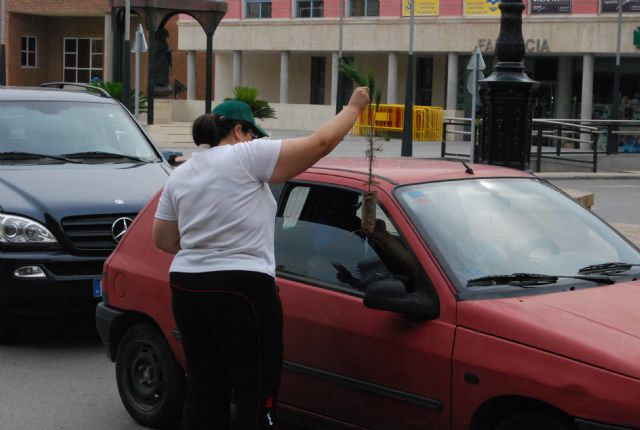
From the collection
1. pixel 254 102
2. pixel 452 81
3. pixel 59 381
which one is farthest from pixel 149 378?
pixel 452 81

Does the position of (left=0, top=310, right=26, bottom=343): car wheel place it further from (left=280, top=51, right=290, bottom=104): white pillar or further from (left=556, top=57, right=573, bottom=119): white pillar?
(left=280, top=51, right=290, bottom=104): white pillar

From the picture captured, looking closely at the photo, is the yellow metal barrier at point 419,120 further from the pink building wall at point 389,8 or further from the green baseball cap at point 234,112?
the green baseball cap at point 234,112

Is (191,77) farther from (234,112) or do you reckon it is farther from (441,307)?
(441,307)

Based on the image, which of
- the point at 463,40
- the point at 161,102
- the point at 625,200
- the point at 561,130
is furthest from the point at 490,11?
the point at 625,200

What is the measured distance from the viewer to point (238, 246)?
4.50 m

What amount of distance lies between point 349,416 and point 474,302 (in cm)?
83

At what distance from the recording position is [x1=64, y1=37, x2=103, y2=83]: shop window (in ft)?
225

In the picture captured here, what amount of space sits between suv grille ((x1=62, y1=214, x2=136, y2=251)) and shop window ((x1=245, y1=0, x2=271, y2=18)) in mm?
47786

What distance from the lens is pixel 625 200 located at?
842 inches

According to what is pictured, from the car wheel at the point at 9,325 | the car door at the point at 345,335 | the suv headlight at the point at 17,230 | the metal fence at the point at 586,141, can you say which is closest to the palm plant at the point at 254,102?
the metal fence at the point at 586,141

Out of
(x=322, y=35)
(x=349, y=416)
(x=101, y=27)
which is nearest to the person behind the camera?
(x=349, y=416)

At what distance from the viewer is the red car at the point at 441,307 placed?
429 cm

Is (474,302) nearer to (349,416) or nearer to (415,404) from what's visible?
(415,404)

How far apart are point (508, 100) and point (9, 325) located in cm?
605
